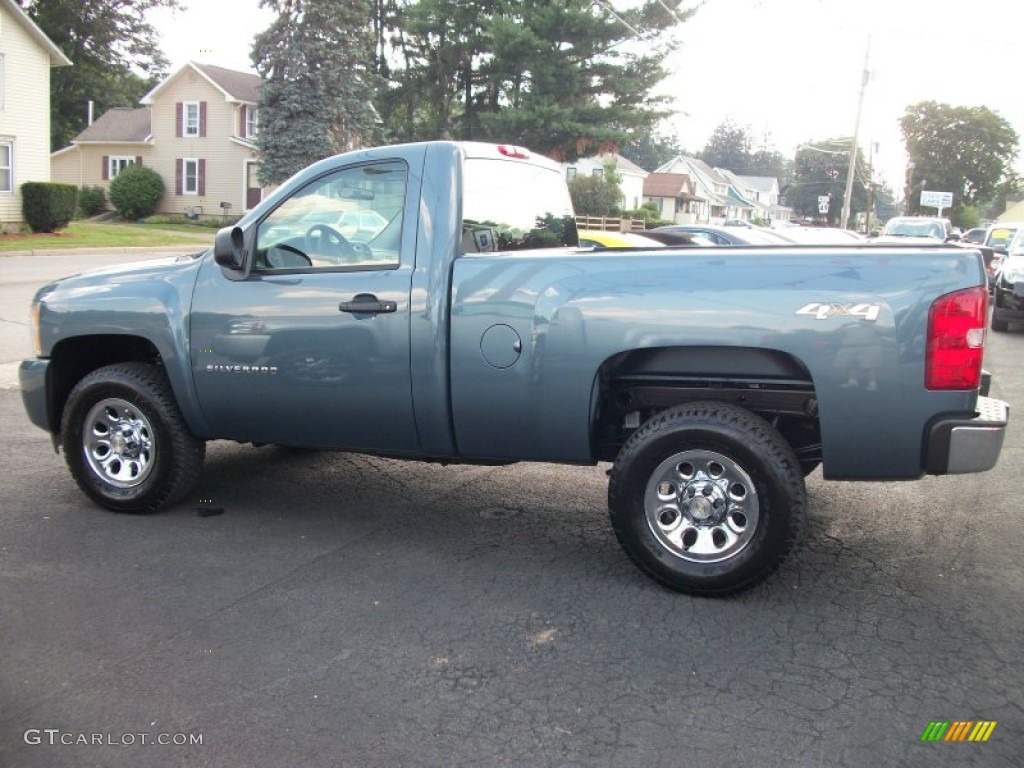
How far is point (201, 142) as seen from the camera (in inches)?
1832

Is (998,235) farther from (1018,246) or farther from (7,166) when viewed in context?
(7,166)

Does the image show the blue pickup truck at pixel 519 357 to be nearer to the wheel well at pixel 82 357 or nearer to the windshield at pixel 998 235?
the wheel well at pixel 82 357

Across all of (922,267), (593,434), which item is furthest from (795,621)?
(922,267)

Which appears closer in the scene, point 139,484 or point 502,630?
point 502,630

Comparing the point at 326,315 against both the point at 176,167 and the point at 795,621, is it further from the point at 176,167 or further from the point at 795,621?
the point at 176,167

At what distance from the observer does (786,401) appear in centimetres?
443

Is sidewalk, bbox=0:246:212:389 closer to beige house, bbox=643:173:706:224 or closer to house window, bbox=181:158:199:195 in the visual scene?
house window, bbox=181:158:199:195

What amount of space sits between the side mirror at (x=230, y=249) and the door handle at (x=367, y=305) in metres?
0.66

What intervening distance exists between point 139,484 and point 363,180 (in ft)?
6.92

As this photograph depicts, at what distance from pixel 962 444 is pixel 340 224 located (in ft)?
10.3

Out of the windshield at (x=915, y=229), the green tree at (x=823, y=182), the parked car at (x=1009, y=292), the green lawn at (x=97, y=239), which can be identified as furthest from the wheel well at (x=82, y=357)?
the green tree at (x=823, y=182)

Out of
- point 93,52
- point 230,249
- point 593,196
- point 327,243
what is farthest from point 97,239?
point 93,52

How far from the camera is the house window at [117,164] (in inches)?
1893

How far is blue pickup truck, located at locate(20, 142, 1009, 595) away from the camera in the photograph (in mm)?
3945
